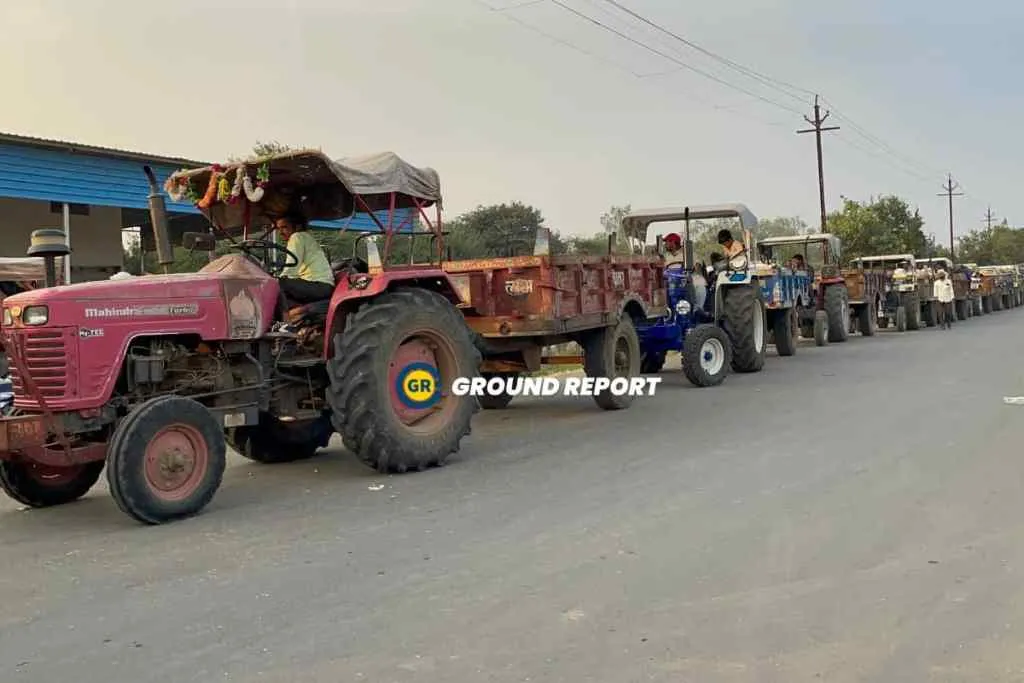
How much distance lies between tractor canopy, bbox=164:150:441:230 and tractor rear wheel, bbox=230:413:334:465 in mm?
1748

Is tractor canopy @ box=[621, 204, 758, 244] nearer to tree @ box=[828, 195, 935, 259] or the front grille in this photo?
the front grille

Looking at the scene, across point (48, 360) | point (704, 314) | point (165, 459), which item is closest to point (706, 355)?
point (704, 314)

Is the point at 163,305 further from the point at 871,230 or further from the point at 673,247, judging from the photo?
the point at 871,230

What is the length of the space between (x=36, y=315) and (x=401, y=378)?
2727mm

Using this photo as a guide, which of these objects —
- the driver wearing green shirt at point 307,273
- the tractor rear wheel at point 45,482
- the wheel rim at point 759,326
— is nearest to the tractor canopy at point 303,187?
the driver wearing green shirt at point 307,273

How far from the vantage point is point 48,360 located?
582cm

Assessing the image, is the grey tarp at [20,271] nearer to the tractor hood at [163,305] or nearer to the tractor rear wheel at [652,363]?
the tractor hood at [163,305]

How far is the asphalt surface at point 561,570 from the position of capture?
3762 mm

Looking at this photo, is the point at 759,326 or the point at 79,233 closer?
the point at 759,326

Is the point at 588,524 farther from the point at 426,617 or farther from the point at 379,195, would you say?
the point at 379,195

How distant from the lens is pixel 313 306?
7.55 metres

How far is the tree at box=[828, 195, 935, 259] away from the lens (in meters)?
47.5

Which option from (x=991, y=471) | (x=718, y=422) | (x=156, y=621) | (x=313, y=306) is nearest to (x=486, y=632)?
(x=156, y=621)

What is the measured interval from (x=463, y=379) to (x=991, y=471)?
4106 mm
